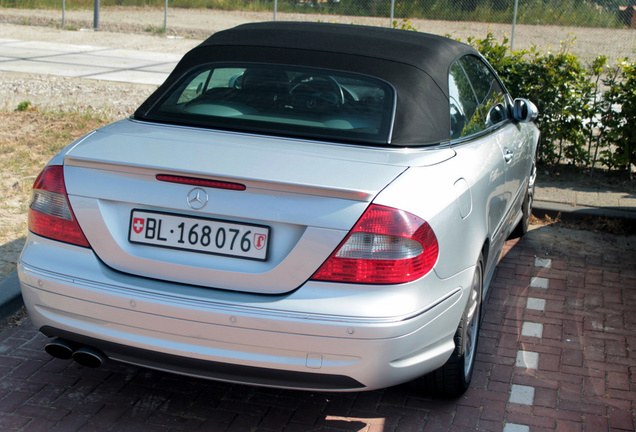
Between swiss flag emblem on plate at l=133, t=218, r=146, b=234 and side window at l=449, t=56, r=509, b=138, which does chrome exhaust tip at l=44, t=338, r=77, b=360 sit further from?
side window at l=449, t=56, r=509, b=138

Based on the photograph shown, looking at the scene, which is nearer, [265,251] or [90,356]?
[265,251]

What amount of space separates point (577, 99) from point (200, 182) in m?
5.77

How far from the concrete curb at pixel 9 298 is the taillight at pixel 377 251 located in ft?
7.56

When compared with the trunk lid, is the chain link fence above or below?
above

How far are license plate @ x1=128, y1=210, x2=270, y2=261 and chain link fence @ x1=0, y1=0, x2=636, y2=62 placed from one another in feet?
57.6

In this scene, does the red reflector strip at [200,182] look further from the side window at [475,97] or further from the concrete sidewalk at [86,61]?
the concrete sidewalk at [86,61]

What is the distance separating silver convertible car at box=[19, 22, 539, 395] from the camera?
2.68 m

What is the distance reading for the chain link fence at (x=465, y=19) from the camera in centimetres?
2089

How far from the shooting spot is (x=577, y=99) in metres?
7.50

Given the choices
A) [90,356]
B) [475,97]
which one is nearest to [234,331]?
[90,356]

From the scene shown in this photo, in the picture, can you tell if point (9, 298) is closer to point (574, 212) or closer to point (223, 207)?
point (223, 207)

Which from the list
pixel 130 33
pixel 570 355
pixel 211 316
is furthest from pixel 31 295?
pixel 130 33

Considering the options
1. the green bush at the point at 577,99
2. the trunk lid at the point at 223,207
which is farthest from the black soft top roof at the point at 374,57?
the green bush at the point at 577,99

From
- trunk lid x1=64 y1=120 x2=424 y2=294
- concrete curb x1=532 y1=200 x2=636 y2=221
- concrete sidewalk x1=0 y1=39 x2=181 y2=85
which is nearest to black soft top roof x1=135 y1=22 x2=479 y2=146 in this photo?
trunk lid x1=64 y1=120 x2=424 y2=294
